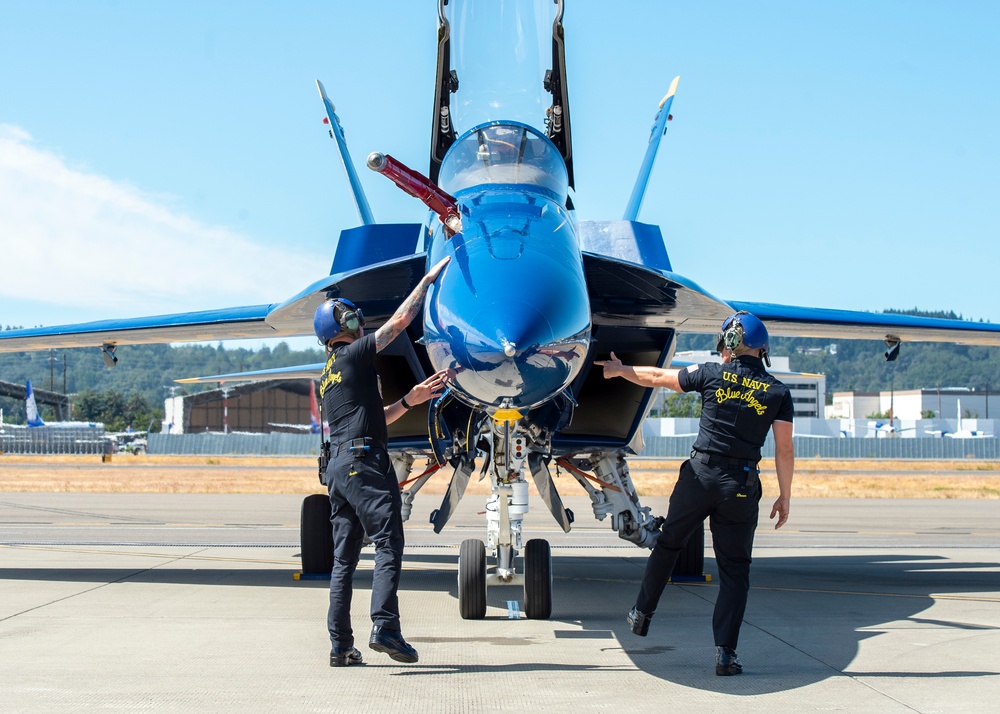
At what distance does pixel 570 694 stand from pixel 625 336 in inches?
166

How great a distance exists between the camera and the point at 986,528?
15828mm

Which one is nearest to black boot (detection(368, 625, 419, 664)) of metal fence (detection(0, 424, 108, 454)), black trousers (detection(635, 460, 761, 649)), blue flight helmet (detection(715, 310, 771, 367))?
black trousers (detection(635, 460, 761, 649))

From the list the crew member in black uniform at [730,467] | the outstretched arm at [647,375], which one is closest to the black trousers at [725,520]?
the crew member in black uniform at [730,467]

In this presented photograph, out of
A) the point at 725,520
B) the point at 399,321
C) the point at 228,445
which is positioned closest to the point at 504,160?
the point at 399,321

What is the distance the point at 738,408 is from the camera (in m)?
5.00

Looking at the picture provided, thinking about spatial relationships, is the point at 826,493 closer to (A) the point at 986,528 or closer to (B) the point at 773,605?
(A) the point at 986,528

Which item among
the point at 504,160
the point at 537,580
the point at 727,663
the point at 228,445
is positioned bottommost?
the point at 228,445

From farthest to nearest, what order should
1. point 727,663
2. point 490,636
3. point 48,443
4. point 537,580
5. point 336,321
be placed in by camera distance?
point 48,443 → point 537,580 → point 490,636 → point 336,321 → point 727,663

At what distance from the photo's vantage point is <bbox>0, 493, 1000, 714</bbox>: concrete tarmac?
4297 mm

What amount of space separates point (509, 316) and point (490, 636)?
2.13 m

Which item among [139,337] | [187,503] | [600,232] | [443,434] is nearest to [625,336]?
[600,232]

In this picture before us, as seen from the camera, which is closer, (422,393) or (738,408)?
(738,408)

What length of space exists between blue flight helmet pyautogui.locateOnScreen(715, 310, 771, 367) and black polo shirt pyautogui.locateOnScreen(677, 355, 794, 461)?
0.12 meters

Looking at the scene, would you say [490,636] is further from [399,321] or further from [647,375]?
[399,321]
